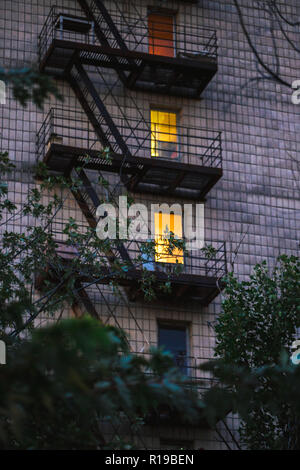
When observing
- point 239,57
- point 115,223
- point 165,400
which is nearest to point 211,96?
point 239,57

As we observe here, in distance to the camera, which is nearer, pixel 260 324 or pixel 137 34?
pixel 260 324

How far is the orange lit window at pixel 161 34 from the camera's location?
28.9m

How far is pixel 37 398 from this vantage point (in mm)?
8219

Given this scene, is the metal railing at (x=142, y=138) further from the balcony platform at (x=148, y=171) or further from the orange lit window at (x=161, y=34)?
the orange lit window at (x=161, y=34)

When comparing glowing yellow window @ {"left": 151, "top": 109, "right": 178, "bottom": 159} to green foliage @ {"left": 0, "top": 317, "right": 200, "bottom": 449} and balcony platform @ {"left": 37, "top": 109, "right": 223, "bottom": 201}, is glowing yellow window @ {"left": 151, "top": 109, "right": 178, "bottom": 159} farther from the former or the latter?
green foliage @ {"left": 0, "top": 317, "right": 200, "bottom": 449}

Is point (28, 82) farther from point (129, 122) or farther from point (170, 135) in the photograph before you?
point (170, 135)

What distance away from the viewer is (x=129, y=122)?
27.3 meters

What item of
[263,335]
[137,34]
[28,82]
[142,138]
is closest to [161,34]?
[137,34]

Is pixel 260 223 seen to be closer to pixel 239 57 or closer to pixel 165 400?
pixel 239 57

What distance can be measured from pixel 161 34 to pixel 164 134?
3.51 m

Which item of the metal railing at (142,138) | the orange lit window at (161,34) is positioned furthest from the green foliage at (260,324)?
the orange lit window at (161,34)

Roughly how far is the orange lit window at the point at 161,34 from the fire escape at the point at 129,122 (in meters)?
0.04

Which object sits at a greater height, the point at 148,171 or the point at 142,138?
the point at 142,138

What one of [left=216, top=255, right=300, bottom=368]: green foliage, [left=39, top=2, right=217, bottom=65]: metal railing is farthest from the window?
[left=39, top=2, right=217, bottom=65]: metal railing
